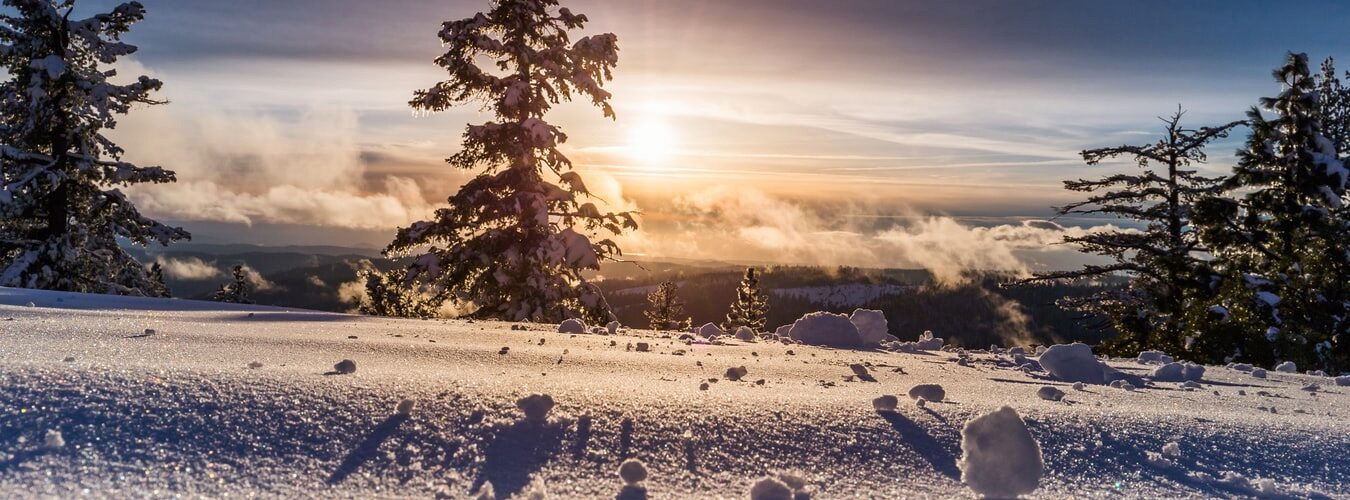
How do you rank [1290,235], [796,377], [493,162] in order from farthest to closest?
[1290,235] → [493,162] → [796,377]

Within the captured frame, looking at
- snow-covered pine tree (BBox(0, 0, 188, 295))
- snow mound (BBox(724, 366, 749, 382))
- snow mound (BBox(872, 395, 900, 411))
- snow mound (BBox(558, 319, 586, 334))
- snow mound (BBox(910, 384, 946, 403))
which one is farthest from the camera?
snow-covered pine tree (BBox(0, 0, 188, 295))

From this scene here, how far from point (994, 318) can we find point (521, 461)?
8121 inches

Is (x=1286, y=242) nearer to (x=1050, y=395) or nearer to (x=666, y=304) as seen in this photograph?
(x=1050, y=395)

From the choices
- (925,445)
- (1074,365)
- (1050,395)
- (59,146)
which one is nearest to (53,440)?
(925,445)

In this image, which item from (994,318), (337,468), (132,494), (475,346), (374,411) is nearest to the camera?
(132,494)

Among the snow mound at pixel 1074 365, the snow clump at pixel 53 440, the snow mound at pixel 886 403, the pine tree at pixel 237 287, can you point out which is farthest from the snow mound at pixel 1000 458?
the pine tree at pixel 237 287

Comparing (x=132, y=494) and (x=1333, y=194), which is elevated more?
(x=1333, y=194)

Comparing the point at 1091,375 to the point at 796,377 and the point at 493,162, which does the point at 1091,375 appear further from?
the point at 493,162

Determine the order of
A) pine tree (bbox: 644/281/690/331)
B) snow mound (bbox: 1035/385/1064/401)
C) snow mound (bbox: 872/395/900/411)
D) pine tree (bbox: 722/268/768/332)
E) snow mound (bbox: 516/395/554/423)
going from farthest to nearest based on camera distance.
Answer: pine tree (bbox: 644/281/690/331), pine tree (bbox: 722/268/768/332), snow mound (bbox: 1035/385/1064/401), snow mound (bbox: 872/395/900/411), snow mound (bbox: 516/395/554/423)

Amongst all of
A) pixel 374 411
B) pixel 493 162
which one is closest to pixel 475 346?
pixel 374 411

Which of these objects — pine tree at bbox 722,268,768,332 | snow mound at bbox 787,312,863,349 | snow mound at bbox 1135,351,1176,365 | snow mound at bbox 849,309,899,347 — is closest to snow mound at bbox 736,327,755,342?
snow mound at bbox 787,312,863,349

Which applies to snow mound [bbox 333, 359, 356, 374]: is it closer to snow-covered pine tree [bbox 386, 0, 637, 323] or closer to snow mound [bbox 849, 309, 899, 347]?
snow mound [bbox 849, 309, 899, 347]

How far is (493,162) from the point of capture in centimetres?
1461

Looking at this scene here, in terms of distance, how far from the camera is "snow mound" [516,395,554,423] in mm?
2367
